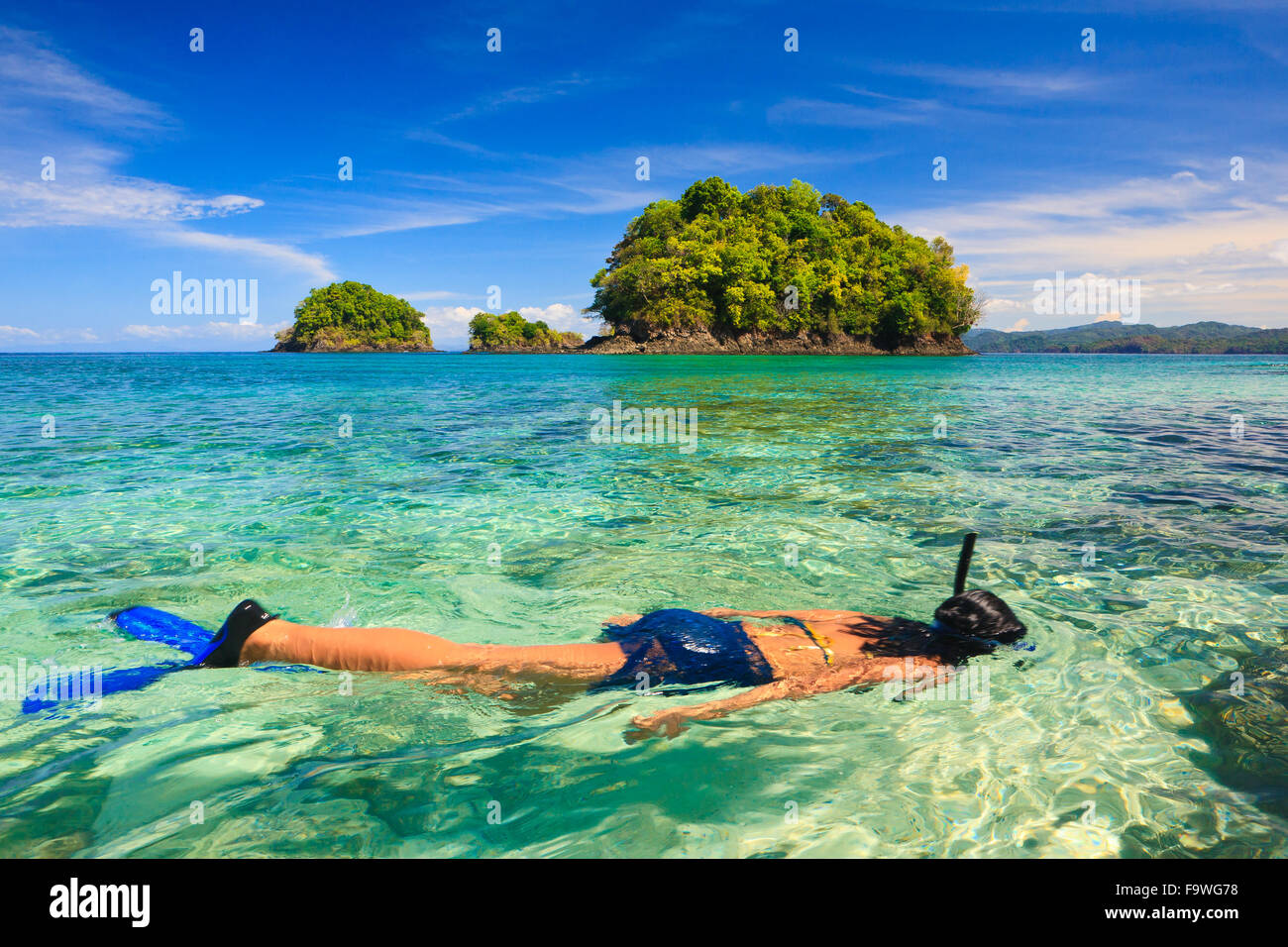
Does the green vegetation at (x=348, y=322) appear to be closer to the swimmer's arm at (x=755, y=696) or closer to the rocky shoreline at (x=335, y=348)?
the rocky shoreline at (x=335, y=348)

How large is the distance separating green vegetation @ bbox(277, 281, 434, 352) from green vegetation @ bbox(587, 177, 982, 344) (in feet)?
273

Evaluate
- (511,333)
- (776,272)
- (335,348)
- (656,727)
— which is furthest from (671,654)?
(335,348)

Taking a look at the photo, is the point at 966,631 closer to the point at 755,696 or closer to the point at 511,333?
the point at 755,696

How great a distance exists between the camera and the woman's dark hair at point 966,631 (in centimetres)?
356

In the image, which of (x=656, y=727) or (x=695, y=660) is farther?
(x=695, y=660)

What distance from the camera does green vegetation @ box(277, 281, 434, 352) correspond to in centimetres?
14700

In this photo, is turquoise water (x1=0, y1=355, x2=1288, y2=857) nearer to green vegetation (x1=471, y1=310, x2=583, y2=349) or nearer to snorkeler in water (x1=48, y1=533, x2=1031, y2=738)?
snorkeler in water (x1=48, y1=533, x2=1031, y2=738)

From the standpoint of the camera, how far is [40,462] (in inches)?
402

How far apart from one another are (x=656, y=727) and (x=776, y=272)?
296 ft

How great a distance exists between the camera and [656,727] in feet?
10.5
